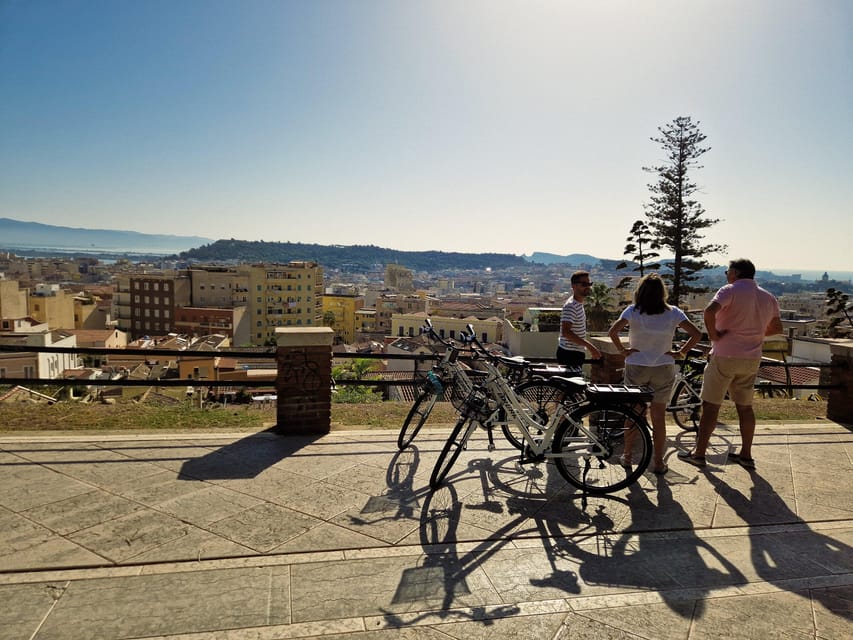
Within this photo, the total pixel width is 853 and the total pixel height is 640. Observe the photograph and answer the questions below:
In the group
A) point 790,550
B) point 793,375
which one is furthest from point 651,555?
point 793,375

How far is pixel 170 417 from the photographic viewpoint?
6.37 metres

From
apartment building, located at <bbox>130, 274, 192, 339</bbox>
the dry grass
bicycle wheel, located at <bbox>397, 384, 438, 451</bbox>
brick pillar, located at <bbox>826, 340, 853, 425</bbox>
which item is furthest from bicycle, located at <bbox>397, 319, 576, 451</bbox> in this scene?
apartment building, located at <bbox>130, 274, 192, 339</bbox>

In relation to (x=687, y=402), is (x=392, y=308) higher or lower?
lower

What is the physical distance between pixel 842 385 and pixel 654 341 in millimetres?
4271

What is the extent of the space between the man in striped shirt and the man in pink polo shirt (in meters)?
1.08

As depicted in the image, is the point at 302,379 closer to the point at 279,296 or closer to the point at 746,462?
the point at 746,462

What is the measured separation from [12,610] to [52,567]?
41 centimetres

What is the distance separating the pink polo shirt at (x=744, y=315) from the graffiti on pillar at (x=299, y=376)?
3.86 metres

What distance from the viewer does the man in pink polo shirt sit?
4.89m

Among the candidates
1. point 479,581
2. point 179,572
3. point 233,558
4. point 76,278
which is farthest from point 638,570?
point 76,278

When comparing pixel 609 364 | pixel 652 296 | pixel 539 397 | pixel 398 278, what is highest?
pixel 398 278

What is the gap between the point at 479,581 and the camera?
3.07 m

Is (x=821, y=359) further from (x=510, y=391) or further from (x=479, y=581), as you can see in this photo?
(x=479, y=581)

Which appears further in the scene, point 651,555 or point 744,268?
point 744,268
